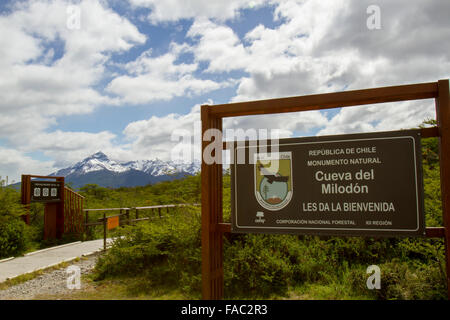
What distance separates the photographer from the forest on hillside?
493 cm

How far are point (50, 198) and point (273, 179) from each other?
34.7 ft

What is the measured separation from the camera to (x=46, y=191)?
1186cm

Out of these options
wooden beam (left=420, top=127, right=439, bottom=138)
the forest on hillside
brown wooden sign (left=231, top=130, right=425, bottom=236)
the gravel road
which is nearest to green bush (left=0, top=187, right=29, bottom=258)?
the gravel road

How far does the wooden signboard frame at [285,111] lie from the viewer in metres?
3.21

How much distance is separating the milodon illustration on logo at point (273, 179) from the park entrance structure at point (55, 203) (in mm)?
9696

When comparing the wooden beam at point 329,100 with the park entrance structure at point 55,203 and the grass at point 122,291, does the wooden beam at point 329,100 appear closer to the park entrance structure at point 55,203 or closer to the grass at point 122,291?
the grass at point 122,291

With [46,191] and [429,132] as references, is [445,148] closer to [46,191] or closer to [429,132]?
[429,132]

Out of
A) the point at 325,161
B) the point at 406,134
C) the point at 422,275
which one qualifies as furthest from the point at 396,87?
the point at 422,275

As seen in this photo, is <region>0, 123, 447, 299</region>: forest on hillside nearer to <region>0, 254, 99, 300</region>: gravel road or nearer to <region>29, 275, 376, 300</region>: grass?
<region>29, 275, 376, 300</region>: grass

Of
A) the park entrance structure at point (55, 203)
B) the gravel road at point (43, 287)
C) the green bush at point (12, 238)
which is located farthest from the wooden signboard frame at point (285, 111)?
the park entrance structure at point (55, 203)

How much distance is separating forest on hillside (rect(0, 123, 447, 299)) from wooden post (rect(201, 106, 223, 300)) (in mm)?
1353

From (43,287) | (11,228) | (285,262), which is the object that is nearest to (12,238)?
(11,228)

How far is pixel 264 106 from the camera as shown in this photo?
3797 millimetres

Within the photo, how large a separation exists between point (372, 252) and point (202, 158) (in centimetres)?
388
